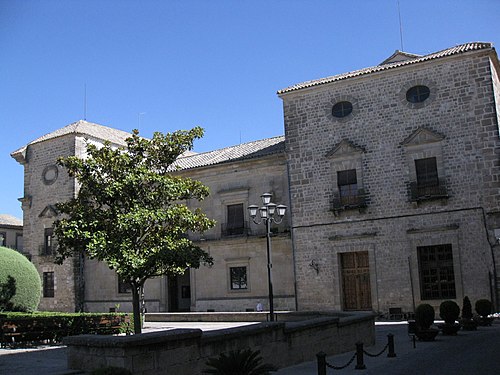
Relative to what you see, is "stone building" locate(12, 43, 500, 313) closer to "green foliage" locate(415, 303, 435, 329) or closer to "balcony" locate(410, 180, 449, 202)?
"balcony" locate(410, 180, 449, 202)

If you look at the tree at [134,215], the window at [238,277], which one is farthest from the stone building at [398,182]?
the tree at [134,215]

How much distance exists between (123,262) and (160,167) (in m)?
3.49

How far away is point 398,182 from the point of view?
23.3 metres

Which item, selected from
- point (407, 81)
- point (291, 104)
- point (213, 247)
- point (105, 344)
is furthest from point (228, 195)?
point (105, 344)

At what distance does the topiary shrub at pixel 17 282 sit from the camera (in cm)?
1839

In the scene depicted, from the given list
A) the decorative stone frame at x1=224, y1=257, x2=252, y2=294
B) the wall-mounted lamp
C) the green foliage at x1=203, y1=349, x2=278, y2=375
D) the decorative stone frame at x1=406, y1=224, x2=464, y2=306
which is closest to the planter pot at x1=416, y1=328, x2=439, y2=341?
the decorative stone frame at x1=406, y1=224, x2=464, y2=306

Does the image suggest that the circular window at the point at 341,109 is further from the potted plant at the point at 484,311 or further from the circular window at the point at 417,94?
the potted plant at the point at 484,311

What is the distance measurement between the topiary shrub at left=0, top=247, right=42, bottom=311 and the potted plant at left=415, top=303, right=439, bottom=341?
42.7 feet

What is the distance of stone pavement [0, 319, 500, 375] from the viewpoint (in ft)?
34.6

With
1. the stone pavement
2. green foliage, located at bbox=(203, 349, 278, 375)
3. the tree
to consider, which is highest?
the tree

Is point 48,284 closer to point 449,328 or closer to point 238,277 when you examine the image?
point 238,277

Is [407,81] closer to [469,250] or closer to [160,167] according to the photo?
[469,250]

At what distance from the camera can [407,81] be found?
931 inches

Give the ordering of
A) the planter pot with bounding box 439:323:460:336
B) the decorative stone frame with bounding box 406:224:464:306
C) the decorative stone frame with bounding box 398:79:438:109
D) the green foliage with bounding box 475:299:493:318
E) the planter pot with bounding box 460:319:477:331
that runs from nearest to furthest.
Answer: the planter pot with bounding box 439:323:460:336 < the planter pot with bounding box 460:319:477:331 < the green foliage with bounding box 475:299:493:318 < the decorative stone frame with bounding box 406:224:464:306 < the decorative stone frame with bounding box 398:79:438:109
